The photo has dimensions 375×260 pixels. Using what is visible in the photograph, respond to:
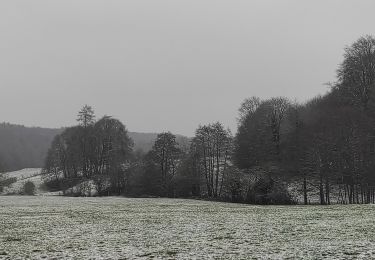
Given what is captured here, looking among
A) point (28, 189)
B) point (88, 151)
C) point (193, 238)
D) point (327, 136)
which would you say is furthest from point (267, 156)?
point (193, 238)

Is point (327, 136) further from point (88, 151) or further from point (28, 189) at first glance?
point (28, 189)

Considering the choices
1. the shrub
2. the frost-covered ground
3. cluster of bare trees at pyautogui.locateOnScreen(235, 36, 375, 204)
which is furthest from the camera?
the shrub

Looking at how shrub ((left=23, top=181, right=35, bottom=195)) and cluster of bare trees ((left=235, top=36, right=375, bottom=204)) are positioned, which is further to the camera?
shrub ((left=23, top=181, right=35, bottom=195))

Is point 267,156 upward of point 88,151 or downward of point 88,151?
downward

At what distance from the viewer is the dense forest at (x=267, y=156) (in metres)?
77.3

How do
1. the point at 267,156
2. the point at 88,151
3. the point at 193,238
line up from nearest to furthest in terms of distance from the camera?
the point at 193,238 → the point at 267,156 → the point at 88,151

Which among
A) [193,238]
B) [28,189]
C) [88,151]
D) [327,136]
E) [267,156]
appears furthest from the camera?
[88,151]

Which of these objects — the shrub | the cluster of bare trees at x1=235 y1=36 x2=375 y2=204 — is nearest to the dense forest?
the cluster of bare trees at x1=235 y1=36 x2=375 y2=204

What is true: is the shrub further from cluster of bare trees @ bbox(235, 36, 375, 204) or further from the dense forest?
cluster of bare trees @ bbox(235, 36, 375, 204)

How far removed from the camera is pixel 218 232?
3022 cm

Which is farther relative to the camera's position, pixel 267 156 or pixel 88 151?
pixel 88 151

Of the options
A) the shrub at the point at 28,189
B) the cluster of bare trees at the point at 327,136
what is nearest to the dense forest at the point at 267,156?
the cluster of bare trees at the point at 327,136

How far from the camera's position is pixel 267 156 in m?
96.1

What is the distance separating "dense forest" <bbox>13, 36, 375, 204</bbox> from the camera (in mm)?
77312
